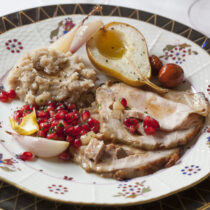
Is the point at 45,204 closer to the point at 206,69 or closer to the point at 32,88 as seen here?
the point at 32,88

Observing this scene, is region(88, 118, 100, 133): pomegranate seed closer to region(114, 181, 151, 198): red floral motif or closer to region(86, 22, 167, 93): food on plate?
region(114, 181, 151, 198): red floral motif

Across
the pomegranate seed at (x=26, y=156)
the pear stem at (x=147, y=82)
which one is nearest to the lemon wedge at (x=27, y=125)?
the pomegranate seed at (x=26, y=156)

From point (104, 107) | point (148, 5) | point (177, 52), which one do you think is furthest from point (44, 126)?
point (148, 5)

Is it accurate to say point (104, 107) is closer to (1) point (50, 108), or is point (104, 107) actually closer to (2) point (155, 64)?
(1) point (50, 108)

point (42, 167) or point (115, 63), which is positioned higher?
point (115, 63)

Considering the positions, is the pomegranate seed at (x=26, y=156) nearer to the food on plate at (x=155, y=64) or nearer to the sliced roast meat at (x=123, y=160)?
the sliced roast meat at (x=123, y=160)

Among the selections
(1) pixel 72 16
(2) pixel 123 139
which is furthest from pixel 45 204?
(1) pixel 72 16

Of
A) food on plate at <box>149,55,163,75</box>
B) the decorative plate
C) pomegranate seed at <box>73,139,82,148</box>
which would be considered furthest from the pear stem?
pomegranate seed at <box>73,139,82,148</box>
